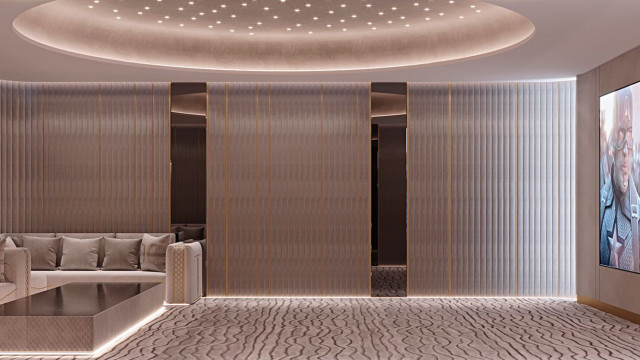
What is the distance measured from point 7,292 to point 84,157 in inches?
107

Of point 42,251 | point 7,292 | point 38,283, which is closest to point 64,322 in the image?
point 7,292

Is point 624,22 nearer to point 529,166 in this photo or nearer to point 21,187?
point 529,166

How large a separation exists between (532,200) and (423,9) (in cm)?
368

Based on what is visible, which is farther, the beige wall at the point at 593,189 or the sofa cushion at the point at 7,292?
the beige wall at the point at 593,189

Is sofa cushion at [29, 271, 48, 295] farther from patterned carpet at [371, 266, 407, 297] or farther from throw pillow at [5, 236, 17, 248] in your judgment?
patterned carpet at [371, 266, 407, 297]

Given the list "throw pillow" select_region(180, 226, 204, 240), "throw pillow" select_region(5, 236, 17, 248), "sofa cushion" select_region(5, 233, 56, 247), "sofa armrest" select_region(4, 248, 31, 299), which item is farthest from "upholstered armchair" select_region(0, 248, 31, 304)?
"throw pillow" select_region(180, 226, 204, 240)

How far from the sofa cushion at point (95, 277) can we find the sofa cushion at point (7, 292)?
833 millimetres

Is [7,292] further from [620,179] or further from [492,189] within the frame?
[620,179]

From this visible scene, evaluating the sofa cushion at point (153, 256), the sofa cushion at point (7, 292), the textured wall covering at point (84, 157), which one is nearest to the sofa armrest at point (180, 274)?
the sofa cushion at point (153, 256)

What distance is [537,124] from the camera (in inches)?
383

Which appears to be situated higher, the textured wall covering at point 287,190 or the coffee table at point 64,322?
the textured wall covering at point 287,190

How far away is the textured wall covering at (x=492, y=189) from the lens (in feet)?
31.7

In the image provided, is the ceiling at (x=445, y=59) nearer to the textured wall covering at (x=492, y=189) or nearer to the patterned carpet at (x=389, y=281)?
the textured wall covering at (x=492, y=189)

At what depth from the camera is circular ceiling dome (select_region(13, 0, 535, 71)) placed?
24.6ft
